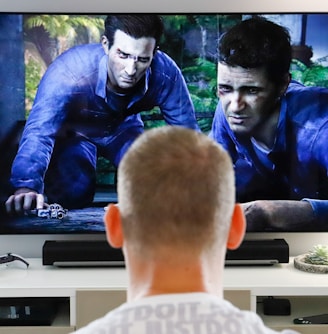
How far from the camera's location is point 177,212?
108cm

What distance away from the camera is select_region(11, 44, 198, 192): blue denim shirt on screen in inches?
140

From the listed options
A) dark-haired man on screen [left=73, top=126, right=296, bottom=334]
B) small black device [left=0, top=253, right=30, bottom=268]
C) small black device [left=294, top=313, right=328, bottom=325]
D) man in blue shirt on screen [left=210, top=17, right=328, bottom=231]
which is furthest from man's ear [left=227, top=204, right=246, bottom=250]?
small black device [left=0, top=253, right=30, bottom=268]

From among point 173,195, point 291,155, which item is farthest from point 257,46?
point 173,195

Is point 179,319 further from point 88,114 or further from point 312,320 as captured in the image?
point 88,114

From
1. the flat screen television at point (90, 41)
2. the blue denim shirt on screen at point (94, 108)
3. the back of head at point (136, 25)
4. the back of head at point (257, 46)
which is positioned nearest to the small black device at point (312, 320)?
the flat screen television at point (90, 41)

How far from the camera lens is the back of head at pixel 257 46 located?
11.5 ft

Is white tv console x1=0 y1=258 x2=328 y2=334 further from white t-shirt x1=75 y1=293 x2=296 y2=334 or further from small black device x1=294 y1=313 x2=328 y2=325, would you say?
white t-shirt x1=75 y1=293 x2=296 y2=334

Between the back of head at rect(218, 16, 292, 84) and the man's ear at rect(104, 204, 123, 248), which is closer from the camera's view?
the man's ear at rect(104, 204, 123, 248)

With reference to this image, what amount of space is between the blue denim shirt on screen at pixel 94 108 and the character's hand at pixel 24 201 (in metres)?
0.09

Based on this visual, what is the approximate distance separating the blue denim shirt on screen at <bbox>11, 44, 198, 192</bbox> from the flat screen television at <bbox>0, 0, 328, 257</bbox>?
5 cm

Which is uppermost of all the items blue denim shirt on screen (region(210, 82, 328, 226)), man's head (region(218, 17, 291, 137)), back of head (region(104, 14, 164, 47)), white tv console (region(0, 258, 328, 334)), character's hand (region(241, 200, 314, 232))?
back of head (region(104, 14, 164, 47))

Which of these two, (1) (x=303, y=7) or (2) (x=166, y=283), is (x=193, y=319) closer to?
(2) (x=166, y=283)

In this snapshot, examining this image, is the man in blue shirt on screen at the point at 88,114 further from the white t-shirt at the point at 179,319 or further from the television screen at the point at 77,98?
the white t-shirt at the point at 179,319

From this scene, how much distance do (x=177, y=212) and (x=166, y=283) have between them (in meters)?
0.11
